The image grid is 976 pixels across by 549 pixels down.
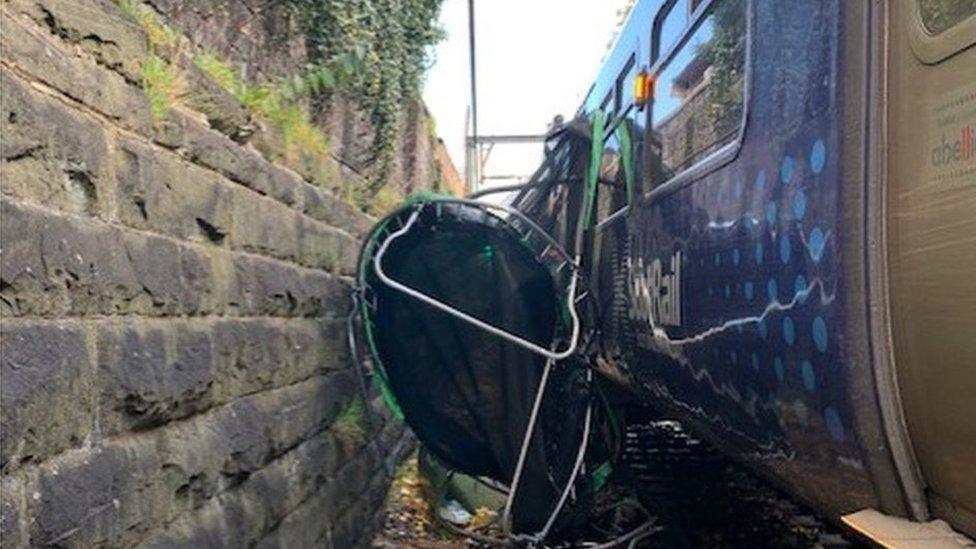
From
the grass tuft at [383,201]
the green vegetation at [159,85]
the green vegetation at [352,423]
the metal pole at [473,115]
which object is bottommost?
the green vegetation at [352,423]

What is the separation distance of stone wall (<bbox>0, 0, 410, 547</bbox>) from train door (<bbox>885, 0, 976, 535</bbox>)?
1.83 meters

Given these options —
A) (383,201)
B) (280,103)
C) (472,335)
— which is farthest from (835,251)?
(383,201)

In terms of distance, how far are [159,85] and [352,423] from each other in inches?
123

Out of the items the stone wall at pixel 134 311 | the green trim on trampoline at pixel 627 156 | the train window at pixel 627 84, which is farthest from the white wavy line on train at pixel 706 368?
the train window at pixel 627 84

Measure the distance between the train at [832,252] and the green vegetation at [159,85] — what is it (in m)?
1.71

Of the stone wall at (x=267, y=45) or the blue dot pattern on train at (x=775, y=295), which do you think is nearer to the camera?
the blue dot pattern on train at (x=775, y=295)

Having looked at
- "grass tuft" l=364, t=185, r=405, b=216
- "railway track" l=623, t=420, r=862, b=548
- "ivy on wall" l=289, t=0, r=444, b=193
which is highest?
"ivy on wall" l=289, t=0, r=444, b=193

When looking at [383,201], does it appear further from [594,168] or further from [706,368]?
[706,368]

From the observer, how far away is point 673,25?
4.61 meters

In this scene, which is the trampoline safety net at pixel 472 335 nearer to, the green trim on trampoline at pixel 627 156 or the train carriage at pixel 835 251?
the green trim on trampoline at pixel 627 156

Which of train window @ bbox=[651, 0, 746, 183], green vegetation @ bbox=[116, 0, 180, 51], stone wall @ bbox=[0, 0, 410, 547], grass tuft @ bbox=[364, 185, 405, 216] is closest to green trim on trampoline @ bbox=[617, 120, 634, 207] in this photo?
train window @ bbox=[651, 0, 746, 183]

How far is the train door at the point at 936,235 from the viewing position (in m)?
1.96

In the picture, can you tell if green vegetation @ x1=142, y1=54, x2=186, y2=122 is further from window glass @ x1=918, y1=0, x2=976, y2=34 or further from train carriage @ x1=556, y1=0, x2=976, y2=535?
window glass @ x1=918, y1=0, x2=976, y2=34

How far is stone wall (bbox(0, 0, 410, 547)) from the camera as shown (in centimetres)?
238
